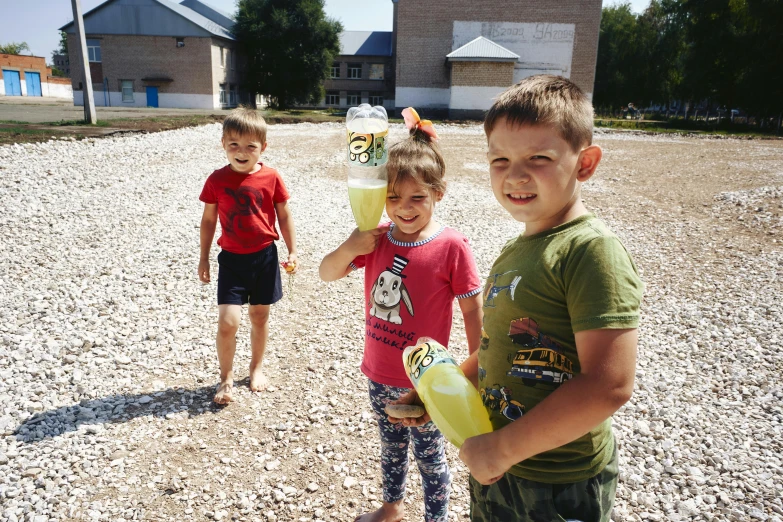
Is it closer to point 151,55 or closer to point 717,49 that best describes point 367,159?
point 717,49

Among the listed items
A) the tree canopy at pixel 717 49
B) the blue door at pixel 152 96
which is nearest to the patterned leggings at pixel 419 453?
the tree canopy at pixel 717 49

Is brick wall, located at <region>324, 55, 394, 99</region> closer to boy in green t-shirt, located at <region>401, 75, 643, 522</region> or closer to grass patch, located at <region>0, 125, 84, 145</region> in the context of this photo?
grass patch, located at <region>0, 125, 84, 145</region>

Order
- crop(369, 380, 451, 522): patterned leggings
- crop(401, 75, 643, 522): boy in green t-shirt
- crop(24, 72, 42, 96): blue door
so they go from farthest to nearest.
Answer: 1. crop(24, 72, 42, 96): blue door
2. crop(369, 380, 451, 522): patterned leggings
3. crop(401, 75, 643, 522): boy in green t-shirt

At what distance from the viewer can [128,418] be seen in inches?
144

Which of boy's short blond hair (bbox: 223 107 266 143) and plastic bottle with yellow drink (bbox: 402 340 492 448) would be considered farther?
boy's short blond hair (bbox: 223 107 266 143)

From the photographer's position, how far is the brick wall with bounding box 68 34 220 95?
45.1 metres

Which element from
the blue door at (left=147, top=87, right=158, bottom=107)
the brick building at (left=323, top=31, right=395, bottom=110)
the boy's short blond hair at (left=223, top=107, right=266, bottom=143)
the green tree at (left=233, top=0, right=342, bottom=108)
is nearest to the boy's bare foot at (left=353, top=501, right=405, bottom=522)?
the boy's short blond hair at (left=223, top=107, right=266, bottom=143)

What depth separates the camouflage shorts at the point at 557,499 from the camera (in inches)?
56.7

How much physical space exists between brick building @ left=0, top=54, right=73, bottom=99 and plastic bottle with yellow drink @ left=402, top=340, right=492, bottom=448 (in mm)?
79617

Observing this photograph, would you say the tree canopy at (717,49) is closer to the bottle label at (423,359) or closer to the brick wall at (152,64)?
the brick wall at (152,64)

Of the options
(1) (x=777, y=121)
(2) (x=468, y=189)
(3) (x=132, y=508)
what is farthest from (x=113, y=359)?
(1) (x=777, y=121)

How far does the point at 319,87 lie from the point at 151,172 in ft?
132

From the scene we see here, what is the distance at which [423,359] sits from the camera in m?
1.67

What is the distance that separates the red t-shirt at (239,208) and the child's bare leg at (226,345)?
45 cm
